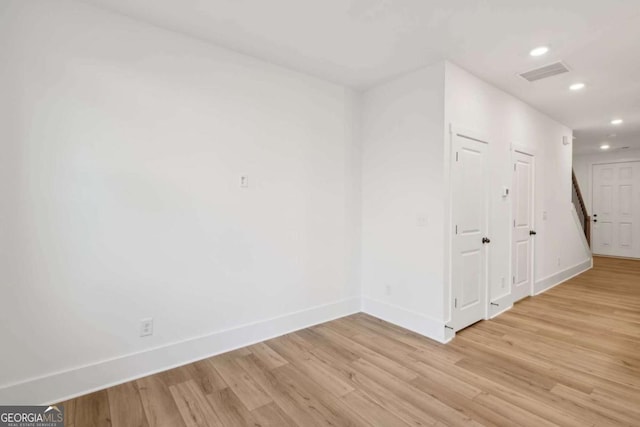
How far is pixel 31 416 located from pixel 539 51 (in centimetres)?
484

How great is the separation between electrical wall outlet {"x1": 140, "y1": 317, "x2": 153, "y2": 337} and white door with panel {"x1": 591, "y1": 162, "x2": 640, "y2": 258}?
10187 mm

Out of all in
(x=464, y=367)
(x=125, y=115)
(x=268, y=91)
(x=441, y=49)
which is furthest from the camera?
(x=268, y=91)

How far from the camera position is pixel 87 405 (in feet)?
6.66

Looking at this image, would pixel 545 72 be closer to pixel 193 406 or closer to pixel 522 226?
pixel 522 226

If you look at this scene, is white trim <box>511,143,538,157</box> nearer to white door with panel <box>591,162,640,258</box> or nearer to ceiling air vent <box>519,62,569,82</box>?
ceiling air vent <box>519,62,569,82</box>

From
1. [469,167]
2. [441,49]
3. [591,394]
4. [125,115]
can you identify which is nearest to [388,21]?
[441,49]

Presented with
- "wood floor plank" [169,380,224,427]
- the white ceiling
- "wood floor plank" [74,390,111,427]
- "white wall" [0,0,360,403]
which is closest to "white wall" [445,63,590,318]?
the white ceiling


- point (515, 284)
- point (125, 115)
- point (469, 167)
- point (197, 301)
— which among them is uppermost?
point (125, 115)

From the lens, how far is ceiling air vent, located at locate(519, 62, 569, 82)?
10.2ft

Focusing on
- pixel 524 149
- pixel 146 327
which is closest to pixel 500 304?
pixel 524 149

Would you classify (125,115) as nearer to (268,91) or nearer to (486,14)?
(268,91)

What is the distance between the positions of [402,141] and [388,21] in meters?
1.29

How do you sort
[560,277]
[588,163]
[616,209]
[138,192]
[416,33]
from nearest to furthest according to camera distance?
[138,192] → [416,33] → [560,277] → [616,209] → [588,163]

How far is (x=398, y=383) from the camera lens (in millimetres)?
2303
